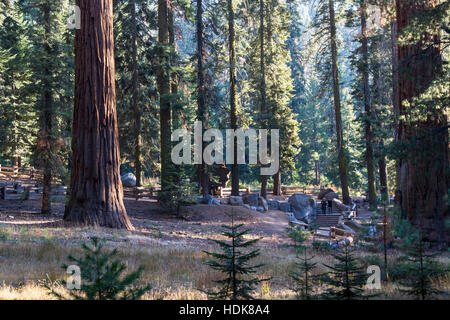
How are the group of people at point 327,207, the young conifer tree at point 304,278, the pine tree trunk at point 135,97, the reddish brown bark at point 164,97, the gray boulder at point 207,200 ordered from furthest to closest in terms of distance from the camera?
the group of people at point 327,207, the pine tree trunk at point 135,97, the gray boulder at point 207,200, the reddish brown bark at point 164,97, the young conifer tree at point 304,278

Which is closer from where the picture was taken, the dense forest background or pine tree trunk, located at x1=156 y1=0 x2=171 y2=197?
the dense forest background

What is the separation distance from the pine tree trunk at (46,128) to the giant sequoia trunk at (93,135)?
25.2ft

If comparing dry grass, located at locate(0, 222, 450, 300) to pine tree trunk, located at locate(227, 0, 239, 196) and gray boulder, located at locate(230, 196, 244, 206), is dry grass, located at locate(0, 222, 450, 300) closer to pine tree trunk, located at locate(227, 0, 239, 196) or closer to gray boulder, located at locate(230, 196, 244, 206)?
gray boulder, located at locate(230, 196, 244, 206)

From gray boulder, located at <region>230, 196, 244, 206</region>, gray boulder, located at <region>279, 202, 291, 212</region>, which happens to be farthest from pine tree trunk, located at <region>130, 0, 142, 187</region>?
gray boulder, located at <region>279, 202, 291, 212</region>

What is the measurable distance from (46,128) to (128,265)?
14741 millimetres

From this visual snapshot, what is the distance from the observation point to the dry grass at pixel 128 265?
5633 mm

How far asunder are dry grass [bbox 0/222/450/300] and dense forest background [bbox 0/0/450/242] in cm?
358

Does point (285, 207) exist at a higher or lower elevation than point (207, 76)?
lower

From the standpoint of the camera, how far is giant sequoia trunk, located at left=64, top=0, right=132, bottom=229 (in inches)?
469

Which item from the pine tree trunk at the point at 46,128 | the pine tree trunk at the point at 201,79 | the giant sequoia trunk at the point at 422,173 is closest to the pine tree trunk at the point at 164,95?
the pine tree trunk at the point at 201,79

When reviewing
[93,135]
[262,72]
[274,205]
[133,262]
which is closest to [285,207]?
[274,205]

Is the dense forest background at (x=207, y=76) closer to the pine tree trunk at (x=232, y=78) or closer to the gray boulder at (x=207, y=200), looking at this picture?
the pine tree trunk at (x=232, y=78)

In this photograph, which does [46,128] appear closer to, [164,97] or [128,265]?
[164,97]

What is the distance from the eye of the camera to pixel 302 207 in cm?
3069
